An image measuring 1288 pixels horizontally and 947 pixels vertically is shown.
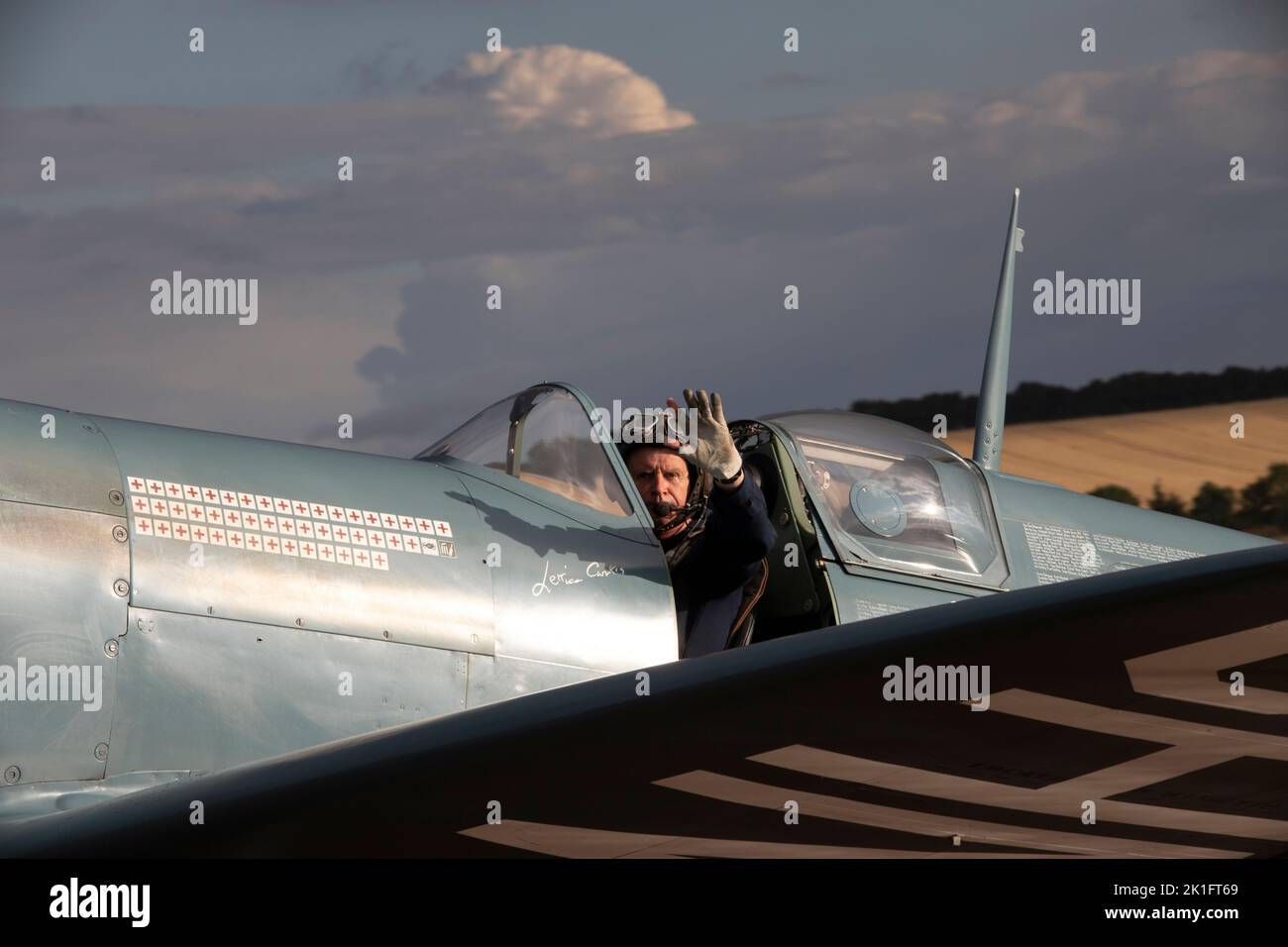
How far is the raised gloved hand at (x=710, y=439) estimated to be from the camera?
3.44 m

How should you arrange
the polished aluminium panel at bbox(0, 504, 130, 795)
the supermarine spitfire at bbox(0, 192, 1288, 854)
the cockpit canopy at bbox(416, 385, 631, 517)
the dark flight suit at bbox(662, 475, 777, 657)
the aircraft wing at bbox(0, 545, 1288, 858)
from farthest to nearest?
the cockpit canopy at bbox(416, 385, 631, 517), the dark flight suit at bbox(662, 475, 777, 657), the polished aluminium panel at bbox(0, 504, 130, 795), the supermarine spitfire at bbox(0, 192, 1288, 854), the aircraft wing at bbox(0, 545, 1288, 858)

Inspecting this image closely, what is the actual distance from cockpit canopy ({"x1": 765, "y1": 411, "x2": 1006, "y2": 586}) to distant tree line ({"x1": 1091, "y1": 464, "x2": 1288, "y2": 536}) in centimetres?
947

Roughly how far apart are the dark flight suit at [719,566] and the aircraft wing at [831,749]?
94cm

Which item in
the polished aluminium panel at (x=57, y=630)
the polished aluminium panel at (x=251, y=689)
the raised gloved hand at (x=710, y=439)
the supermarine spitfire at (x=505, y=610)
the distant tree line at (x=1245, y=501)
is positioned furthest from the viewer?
the distant tree line at (x=1245, y=501)

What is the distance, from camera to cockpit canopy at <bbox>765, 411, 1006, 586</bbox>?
3.90m

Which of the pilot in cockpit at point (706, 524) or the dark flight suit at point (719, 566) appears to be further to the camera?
the dark flight suit at point (719, 566)

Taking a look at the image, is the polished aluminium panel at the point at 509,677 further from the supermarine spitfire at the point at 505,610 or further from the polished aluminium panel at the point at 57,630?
the polished aluminium panel at the point at 57,630

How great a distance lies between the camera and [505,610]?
3512 mm

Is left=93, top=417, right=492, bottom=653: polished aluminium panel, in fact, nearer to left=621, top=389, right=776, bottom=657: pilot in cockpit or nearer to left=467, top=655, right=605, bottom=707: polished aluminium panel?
left=467, top=655, right=605, bottom=707: polished aluminium panel
